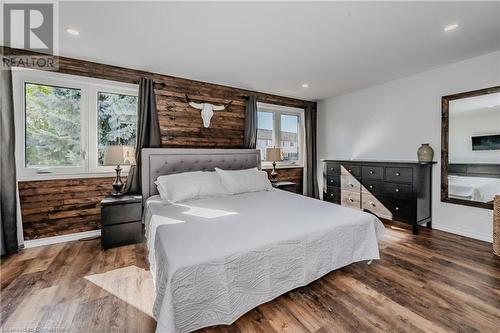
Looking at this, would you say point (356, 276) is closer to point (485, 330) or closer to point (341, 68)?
point (485, 330)

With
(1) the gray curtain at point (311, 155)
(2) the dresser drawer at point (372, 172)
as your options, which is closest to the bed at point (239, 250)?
(2) the dresser drawer at point (372, 172)

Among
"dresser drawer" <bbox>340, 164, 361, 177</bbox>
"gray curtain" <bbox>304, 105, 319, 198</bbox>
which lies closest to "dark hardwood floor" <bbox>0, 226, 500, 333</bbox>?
"dresser drawer" <bbox>340, 164, 361, 177</bbox>

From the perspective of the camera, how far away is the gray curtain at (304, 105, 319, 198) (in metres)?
5.09

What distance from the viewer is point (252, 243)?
158 centimetres

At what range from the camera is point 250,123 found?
14.0 feet

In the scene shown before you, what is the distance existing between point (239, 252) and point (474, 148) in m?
3.55

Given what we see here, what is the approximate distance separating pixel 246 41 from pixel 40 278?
3166 mm

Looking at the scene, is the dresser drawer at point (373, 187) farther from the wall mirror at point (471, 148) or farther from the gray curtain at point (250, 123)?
the gray curtain at point (250, 123)

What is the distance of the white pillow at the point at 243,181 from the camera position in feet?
10.7

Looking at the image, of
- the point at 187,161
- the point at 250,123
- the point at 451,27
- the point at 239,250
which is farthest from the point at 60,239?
the point at 451,27

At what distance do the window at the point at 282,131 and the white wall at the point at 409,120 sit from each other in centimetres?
67

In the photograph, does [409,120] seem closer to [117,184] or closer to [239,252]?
[239,252]

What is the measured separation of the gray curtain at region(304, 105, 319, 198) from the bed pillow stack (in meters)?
1.86

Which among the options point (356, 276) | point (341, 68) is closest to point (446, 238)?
point (356, 276)
